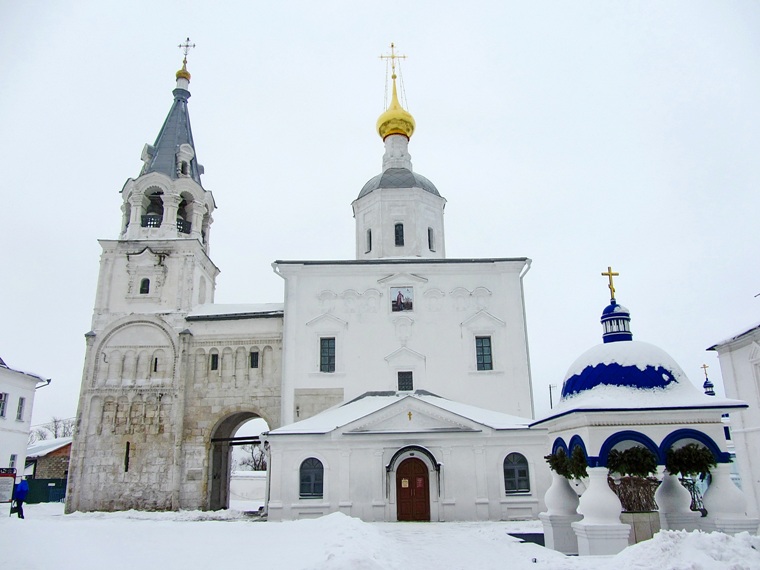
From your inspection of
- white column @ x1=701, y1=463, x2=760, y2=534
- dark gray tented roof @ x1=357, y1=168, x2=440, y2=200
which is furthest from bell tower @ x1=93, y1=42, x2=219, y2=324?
white column @ x1=701, y1=463, x2=760, y2=534

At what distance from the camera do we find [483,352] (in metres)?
24.5

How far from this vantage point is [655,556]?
8.00 meters

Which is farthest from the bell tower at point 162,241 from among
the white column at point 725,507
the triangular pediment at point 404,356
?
the white column at point 725,507

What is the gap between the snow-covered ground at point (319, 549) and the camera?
26.3 feet

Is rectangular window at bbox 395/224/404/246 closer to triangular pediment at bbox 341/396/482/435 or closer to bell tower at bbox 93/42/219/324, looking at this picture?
bell tower at bbox 93/42/219/324

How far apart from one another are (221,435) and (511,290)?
14.1 meters

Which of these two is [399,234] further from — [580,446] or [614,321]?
[580,446]

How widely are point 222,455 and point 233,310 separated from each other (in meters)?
6.51

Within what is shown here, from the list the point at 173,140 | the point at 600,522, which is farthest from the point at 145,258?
the point at 600,522

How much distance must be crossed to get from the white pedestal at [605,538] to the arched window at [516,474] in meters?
10.5

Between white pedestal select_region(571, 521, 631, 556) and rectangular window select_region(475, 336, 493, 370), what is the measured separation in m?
14.6

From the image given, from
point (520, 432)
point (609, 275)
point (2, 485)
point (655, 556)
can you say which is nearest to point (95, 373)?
point (2, 485)

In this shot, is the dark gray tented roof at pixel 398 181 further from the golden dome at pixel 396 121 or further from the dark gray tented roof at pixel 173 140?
the dark gray tented roof at pixel 173 140

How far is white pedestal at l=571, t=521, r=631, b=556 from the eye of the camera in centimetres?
952
